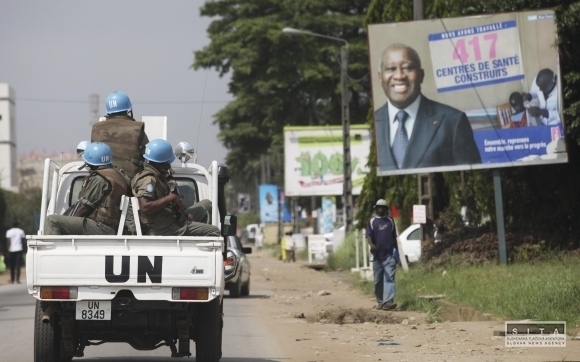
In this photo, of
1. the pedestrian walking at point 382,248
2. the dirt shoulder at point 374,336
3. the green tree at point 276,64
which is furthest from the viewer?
the green tree at point 276,64

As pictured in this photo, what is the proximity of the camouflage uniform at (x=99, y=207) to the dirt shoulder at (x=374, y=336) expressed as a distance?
10.0ft

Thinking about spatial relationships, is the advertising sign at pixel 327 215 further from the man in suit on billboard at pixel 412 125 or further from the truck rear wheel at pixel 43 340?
the truck rear wheel at pixel 43 340

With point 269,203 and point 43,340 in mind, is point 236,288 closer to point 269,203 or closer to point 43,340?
point 43,340

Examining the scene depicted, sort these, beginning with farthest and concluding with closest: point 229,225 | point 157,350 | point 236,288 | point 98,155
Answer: point 236,288 → point 157,350 → point 229,225 → point 98,155

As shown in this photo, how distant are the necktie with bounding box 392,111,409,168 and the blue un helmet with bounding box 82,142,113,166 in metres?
14.6

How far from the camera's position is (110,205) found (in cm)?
945

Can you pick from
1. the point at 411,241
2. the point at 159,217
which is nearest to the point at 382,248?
the point at 159,217

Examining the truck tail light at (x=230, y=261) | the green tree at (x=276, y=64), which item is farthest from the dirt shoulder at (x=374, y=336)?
the green tree at (x=276, y=64)

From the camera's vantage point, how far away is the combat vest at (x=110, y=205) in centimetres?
944

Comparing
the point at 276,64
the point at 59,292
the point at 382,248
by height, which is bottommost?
the point at 59,292

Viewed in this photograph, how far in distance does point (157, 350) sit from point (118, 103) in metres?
3.59

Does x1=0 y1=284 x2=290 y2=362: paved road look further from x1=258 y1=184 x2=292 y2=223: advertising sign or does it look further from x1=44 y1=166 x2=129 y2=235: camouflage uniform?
x1=258 y1=184 x2=292 y2=223: advertising sign

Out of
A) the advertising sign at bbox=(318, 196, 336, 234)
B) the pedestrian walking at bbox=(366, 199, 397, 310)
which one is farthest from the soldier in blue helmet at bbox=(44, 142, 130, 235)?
the advertising sign at bbox=(318, 196, 336, 234)

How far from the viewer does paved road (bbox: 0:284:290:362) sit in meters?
11.7
